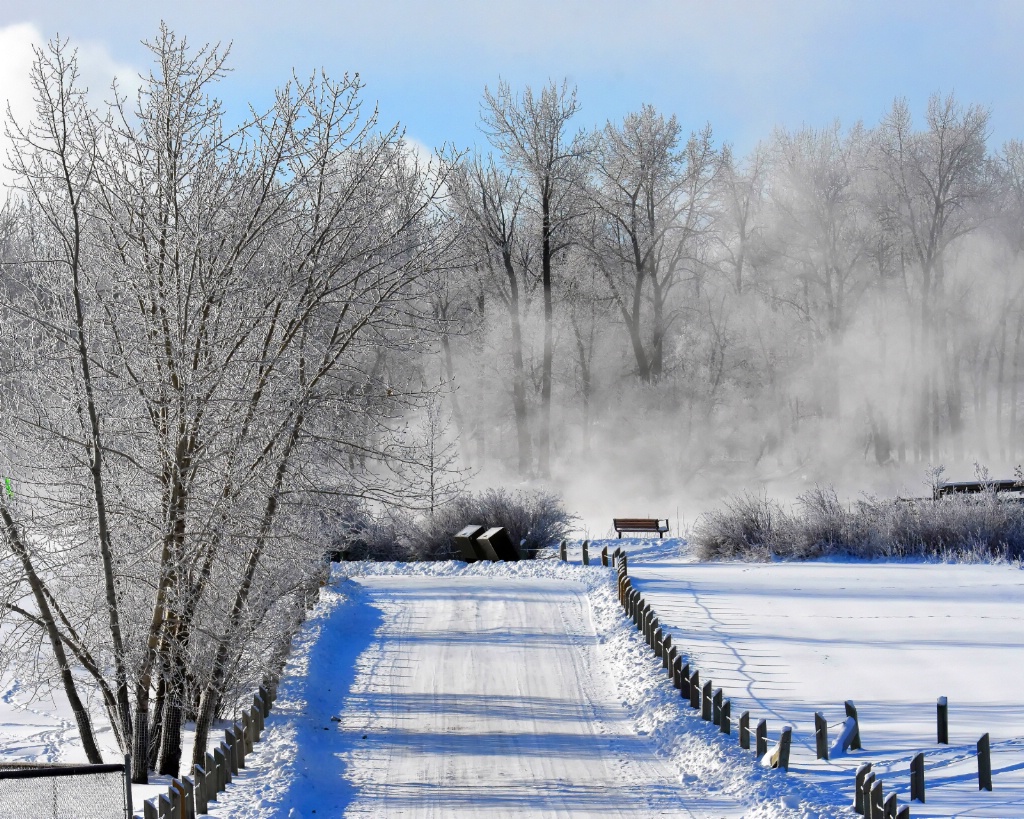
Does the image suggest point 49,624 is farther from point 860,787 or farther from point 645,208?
point 645,208

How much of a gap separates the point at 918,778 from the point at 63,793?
21.4 ft

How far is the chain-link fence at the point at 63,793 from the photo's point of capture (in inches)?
294

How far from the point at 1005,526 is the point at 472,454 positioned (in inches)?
1230

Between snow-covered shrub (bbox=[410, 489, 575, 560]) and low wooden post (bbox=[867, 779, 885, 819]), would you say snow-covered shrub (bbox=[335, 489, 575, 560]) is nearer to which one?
snow-covered shrub (bbox=[410, 489, 575, 560])

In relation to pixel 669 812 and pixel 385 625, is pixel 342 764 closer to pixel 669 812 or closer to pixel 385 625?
pixel 669 812

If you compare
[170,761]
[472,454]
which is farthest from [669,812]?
[472,454]

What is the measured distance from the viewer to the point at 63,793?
7.52 metres

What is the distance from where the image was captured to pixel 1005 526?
75.3ft

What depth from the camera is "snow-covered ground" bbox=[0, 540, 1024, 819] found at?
9.11m

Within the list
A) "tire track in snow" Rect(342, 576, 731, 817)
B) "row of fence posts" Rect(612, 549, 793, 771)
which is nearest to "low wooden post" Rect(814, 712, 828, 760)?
"row of fence posts" Rect(612, 549, 793, 771)

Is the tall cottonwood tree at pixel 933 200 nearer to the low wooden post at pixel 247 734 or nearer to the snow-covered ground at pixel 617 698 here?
the snow-covered ground at pixel 617 698

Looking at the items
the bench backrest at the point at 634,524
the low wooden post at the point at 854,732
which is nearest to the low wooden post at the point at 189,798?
the low wooden post at the point at 854,732

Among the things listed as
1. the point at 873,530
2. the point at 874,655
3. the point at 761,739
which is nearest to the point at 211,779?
the point at 761,739

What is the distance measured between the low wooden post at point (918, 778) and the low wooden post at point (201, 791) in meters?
5.79
